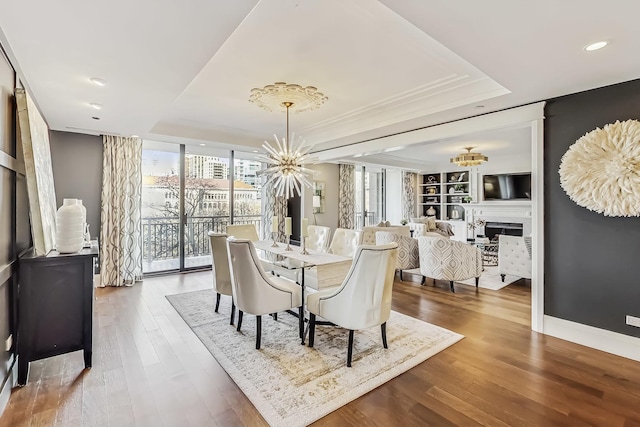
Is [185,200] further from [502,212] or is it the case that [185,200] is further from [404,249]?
[502,212]

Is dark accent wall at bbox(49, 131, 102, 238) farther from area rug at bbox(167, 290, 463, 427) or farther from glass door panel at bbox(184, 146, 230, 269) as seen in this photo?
area rug at bbox(167, 290, 463, 427)

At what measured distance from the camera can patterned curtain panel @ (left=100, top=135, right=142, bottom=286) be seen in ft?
16.9

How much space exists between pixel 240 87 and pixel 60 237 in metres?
2.34

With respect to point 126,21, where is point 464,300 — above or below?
below

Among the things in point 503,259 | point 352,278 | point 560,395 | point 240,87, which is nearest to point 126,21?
point 240,87

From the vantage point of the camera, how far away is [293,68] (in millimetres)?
3082

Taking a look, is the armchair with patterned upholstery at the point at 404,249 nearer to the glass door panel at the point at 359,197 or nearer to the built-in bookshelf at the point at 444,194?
the glass door panel at the point at 359,197

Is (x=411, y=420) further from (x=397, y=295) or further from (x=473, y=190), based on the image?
(x=473, y=190)

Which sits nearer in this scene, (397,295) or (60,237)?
(60,237)

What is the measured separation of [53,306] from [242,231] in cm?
290

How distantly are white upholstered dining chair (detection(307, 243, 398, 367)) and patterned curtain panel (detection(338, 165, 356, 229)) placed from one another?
5947 millimetres

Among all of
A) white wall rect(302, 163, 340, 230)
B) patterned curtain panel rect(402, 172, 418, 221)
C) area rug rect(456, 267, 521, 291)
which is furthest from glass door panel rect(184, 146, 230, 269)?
patterned curtain panel rect(402, 172, 418, 221)

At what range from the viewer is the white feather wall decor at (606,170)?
2.74 metres

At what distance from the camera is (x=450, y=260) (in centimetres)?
496
